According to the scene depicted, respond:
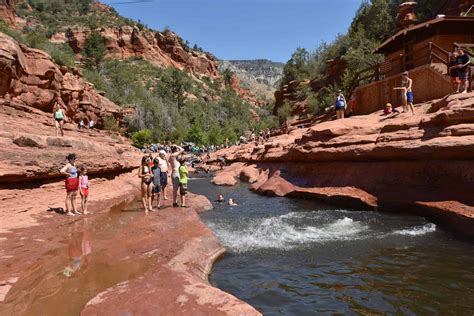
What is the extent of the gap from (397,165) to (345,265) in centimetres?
636

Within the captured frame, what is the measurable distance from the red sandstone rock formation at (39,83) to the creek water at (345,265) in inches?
602

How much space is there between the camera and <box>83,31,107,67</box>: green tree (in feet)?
254

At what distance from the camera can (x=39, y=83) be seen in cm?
2394

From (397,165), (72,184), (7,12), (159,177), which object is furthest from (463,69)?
(7,12)

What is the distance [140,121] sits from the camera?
159 ft

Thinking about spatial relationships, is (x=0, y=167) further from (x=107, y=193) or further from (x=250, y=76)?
(x=250, y=76)

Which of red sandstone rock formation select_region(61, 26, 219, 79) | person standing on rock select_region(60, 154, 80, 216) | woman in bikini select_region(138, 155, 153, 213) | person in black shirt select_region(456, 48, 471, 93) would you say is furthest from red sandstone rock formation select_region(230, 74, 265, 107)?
person standing on rock select_region(60, 154, 80, 216)

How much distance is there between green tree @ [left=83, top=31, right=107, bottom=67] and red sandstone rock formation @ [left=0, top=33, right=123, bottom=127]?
46.0 meters

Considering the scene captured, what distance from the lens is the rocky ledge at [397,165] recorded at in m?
10.2

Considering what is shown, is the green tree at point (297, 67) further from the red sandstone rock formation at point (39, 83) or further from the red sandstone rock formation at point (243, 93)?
the red sandstone rock formation at point (243, 93)

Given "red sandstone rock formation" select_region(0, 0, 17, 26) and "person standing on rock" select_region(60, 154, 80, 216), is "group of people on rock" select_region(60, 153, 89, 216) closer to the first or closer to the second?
"person standing on rock" select_region(60, 154, 80, 216)

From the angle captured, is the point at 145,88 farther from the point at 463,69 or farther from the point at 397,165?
the point at 397,165

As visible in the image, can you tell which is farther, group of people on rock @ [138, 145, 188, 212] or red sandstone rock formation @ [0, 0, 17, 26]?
red sandstone rock formation @ [0, 0, 17, 26]

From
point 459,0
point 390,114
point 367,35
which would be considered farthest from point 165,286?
point 367,35
